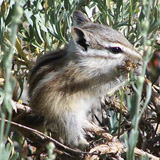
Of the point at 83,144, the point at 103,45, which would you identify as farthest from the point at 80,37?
the point at 83,144

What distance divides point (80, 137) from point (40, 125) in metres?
0.27

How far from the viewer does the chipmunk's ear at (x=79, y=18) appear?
2.79 metres

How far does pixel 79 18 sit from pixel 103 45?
37 cm

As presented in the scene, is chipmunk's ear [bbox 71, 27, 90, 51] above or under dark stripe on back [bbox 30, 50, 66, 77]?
above

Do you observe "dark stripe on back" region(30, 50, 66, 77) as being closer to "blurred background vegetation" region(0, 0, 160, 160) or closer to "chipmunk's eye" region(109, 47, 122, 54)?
"blurred background vegetation" region(0, 0, 160, 160)

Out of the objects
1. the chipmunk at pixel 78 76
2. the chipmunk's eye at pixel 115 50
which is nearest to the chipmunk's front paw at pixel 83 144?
the chipmunk at pixel 78 76

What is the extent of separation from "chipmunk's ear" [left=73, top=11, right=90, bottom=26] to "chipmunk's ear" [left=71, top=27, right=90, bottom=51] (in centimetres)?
22

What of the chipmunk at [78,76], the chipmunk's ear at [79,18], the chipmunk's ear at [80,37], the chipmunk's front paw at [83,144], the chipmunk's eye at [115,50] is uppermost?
the chipmunk's ear at [79,18]

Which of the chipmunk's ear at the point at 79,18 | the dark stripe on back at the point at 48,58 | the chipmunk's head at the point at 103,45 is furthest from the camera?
the chipmunk's ear at the point at 79,18

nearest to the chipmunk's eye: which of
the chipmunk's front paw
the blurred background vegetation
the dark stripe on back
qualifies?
the blurred background vegetation

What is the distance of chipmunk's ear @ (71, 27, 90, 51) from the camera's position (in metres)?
2.53

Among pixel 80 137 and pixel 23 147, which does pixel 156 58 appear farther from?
pixel 23 147

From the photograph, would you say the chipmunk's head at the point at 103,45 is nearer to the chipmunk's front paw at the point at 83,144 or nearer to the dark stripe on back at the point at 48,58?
the dark stripe on back at the point at 48,58

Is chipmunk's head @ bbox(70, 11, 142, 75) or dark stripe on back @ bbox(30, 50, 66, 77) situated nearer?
chipmunk's head @ bbox(70, 11, 142, 75)
